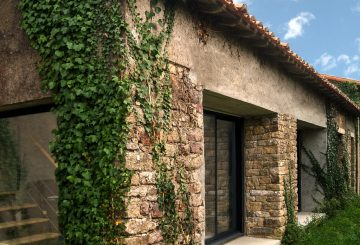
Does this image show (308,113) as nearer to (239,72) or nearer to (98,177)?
(239,72)

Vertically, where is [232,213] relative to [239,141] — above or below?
below

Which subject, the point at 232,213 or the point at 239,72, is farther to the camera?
the point at 232,213

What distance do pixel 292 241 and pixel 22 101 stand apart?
5.10 m

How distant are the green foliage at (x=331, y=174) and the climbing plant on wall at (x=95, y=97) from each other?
290 inches

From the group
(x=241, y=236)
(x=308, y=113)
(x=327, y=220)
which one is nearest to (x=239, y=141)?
(x=241, y=236)

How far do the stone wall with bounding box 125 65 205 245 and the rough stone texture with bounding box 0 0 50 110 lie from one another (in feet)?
3.56

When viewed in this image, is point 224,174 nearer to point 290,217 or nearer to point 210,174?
point 210,174

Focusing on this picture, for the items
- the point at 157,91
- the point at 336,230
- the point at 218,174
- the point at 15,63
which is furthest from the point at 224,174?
the point at 15,63

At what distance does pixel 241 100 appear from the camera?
234 inches

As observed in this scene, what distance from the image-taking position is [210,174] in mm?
6895

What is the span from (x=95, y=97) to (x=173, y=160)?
111 cm

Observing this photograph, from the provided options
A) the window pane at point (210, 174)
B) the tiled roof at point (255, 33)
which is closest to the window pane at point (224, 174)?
the window pane at point (210, 174)

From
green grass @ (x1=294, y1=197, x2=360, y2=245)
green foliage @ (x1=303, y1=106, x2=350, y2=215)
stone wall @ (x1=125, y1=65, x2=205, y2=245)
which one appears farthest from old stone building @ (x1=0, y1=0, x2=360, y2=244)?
green foliage @ (x1=303, y1=106, x2=350, y2=215)

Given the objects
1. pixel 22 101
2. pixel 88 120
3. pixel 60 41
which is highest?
pixel 60 41
